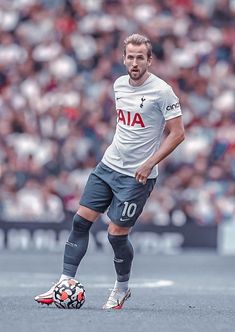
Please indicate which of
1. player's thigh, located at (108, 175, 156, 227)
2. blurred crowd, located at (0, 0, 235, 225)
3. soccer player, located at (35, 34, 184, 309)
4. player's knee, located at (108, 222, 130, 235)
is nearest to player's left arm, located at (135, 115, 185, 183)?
soccer player, located at (35, 34, 184, 309)

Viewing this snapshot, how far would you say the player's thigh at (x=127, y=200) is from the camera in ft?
32.0

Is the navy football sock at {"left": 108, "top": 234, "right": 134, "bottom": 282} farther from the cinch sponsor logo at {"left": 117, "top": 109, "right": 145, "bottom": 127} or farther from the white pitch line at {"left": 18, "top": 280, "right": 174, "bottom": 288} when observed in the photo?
the white pitch line at {"left": 18, "top": 280, "right": 174, "bottom": 288}

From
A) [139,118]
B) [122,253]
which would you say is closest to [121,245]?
[122,253]

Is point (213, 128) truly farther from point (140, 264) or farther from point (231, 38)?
point (140, 264)

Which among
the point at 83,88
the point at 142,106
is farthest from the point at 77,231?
the point at 83,88

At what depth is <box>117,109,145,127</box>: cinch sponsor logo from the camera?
31.9ft

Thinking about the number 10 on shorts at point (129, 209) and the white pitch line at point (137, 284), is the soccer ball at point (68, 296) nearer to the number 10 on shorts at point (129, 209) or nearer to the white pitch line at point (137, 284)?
the number 10 on shorts at point (129, 209)

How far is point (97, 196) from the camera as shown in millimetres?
9867

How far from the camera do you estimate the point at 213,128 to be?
854 inches

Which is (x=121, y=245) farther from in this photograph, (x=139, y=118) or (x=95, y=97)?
(x=95, y=97)

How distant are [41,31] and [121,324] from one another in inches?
613

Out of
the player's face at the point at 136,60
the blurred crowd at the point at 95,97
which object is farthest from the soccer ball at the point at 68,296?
the blurred crowd at the point at 95,97

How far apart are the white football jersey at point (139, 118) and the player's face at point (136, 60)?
13 centimetres

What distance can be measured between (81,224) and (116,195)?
1.24 ft
